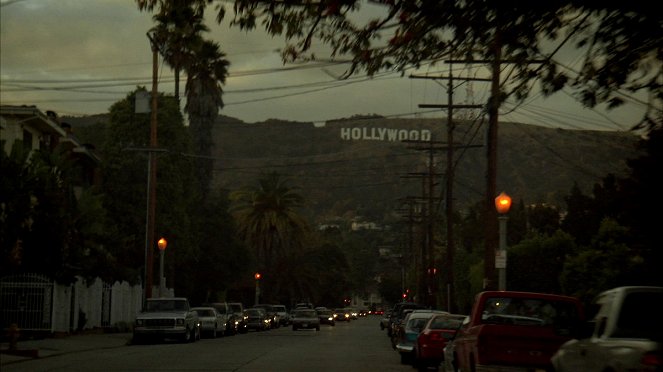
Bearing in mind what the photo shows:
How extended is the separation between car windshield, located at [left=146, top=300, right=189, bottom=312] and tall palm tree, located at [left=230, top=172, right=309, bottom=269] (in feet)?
132

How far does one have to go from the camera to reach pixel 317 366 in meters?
23.9

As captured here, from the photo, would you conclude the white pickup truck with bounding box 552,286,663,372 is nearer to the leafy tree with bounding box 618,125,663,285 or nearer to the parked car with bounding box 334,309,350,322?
the leafy tree with bounding box 618,125,663,285

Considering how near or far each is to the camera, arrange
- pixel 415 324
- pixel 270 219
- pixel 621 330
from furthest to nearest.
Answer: pixel 270 219 → pixel 415 324 → pixel 621 330

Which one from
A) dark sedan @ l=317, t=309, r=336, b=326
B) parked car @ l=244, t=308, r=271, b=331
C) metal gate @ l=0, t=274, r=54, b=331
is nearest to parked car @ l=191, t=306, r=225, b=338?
metal gate @ l=0, t=274, r=54, b=331

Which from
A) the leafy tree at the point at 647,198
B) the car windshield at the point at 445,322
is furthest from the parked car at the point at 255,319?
the leafy tree at the point at 647,198

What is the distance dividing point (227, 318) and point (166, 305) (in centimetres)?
1195

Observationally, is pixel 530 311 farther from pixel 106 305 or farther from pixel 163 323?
pixel 106 305

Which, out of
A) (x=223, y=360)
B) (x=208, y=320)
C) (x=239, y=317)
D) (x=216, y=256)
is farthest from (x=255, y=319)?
(x=223, y=360)

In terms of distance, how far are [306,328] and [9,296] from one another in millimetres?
30323

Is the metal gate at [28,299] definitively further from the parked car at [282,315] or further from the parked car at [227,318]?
the parked car at [282,315]

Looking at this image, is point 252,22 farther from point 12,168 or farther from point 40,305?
point 40,305

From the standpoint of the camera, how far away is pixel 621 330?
10422 mm

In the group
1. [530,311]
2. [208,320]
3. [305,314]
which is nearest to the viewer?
[530,311]

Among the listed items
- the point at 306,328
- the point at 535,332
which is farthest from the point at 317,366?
the point at 306,328
